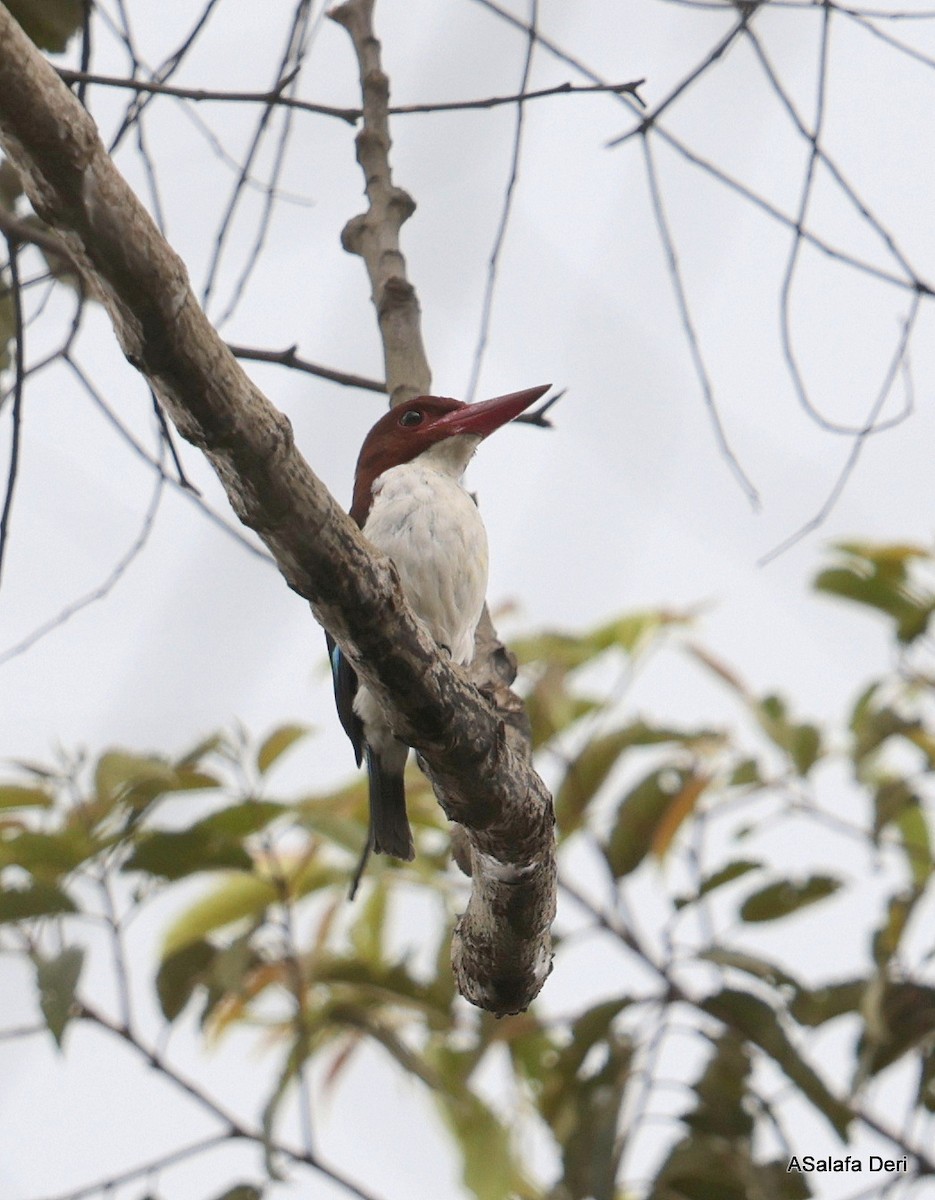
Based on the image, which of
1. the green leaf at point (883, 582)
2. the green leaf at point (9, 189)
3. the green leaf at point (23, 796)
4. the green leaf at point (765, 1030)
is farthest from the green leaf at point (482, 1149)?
the green leaf at point (9, 189)

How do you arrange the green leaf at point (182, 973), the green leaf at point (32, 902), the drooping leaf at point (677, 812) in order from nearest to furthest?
the green leaf at point (32, 902) < the green leaf at point (182, 973) < the drooping leaf at point (677, 812)

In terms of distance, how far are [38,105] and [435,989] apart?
2.32 metres

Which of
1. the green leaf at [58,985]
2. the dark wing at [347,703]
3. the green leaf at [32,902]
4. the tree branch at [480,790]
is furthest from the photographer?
the dark wing at [347,703]

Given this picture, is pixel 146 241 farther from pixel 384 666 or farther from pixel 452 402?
pixel 452 402

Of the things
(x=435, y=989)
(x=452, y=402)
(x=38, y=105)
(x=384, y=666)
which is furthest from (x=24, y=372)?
(x=435, y=989)

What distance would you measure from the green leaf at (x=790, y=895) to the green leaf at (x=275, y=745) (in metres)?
1.09

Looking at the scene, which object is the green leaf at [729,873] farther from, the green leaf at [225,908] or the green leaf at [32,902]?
the green leaf at [32,902]

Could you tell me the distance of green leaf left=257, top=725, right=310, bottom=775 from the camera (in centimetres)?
307

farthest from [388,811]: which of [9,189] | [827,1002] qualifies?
[9,189]

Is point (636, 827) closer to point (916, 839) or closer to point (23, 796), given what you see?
point (916, 839)

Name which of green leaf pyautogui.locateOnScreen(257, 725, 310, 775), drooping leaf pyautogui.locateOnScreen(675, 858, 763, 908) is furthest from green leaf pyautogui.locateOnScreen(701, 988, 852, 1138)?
green leaf pyautogui.locateOnScreen(257, 725, 310, 775)

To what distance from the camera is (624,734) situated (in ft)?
10.9

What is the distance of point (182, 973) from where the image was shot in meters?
2.98

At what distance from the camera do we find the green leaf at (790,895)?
323 centimetres
